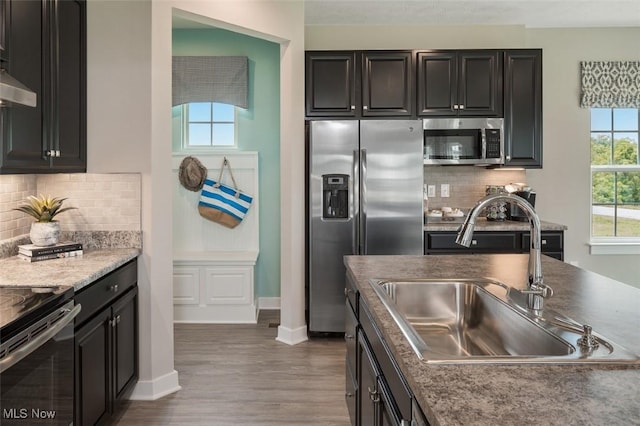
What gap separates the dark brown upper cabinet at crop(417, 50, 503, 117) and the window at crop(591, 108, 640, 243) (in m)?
1.36

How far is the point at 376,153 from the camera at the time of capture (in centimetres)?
405

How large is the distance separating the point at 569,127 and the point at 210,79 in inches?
145

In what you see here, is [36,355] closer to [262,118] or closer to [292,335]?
[292,335]

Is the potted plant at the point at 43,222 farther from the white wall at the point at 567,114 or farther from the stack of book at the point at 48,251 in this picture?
the white wall at the point at 567,114

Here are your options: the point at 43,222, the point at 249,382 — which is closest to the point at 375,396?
Result: the point at 249,382

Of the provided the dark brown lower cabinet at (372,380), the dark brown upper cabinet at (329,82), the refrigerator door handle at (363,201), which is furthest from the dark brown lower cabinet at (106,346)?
the dark brown upper cabinet at (329,82)

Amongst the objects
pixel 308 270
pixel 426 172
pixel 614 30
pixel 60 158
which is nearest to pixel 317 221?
pixel 308 270

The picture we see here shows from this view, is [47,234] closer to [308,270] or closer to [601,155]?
[308,270]

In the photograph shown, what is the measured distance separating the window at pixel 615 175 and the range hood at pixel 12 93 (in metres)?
4.95

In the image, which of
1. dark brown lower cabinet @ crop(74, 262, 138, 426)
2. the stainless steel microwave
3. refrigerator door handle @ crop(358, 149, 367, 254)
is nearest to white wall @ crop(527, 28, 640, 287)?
the stainless steel microwave

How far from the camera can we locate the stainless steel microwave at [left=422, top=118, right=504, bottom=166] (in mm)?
4289

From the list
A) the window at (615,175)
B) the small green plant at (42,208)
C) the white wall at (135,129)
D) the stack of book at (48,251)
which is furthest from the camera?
the window at (615,175)

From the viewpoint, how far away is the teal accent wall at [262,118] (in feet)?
16.1

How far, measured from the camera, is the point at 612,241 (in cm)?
492
